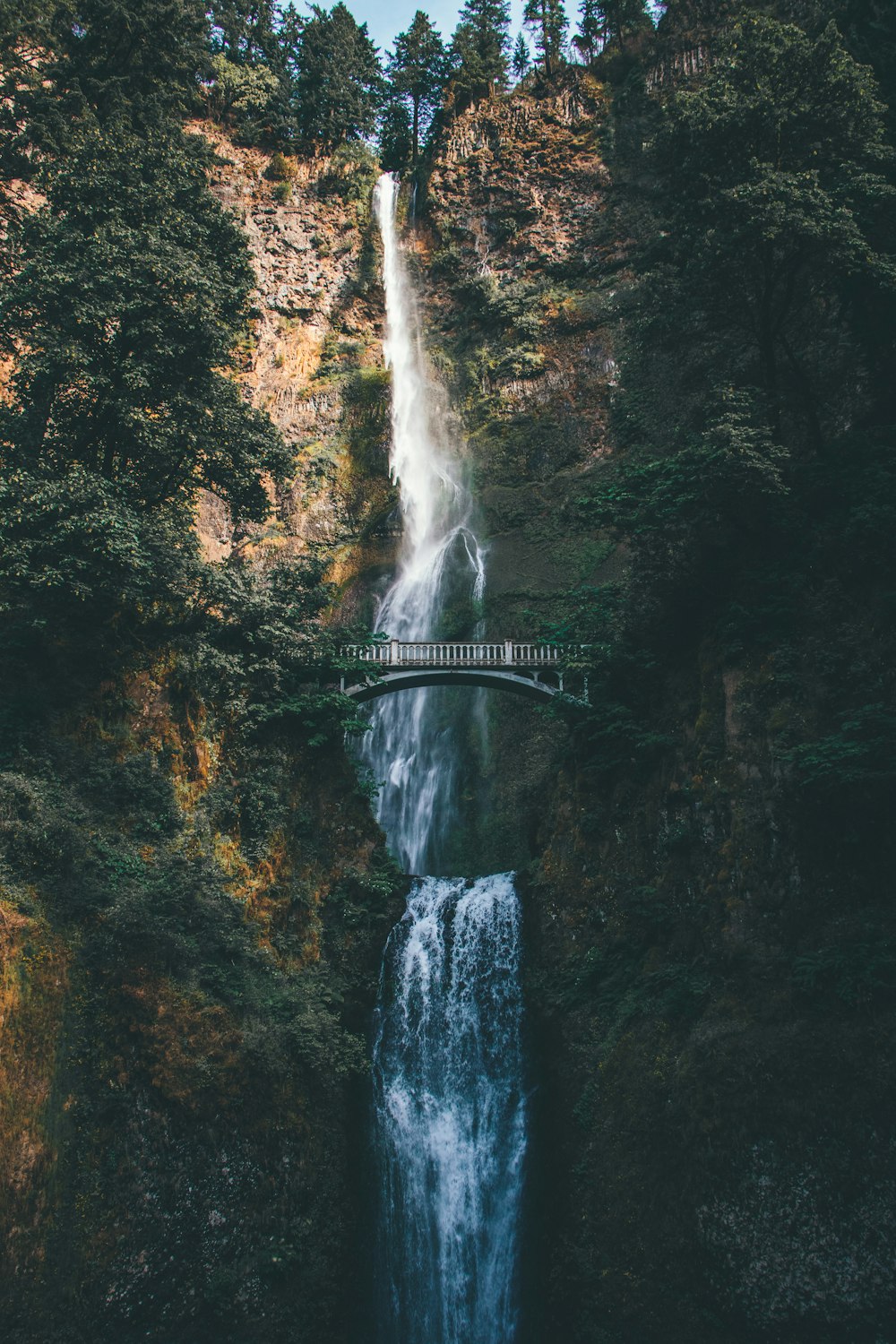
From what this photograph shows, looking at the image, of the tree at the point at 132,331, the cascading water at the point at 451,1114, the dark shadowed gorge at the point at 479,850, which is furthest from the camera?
the tree at the point at 132,331

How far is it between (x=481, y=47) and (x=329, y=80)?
7.12 metres

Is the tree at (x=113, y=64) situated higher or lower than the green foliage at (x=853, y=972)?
higher

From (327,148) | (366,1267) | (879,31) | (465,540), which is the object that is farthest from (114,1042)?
(327,148)

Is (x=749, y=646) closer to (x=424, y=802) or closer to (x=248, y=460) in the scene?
(x=248, y=460)

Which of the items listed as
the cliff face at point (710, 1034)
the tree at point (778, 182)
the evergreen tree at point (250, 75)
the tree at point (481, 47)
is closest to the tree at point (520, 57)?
the tree at point (481, 47)

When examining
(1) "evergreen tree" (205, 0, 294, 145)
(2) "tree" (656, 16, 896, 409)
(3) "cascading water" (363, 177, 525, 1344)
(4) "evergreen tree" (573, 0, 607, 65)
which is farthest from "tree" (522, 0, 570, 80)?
(3) "cascading water" (363, 177, 525, 1344)

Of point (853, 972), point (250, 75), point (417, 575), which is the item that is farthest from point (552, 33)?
point (853, 972)

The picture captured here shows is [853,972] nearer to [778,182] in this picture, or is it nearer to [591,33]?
[778,182]

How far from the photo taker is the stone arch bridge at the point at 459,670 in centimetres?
2141

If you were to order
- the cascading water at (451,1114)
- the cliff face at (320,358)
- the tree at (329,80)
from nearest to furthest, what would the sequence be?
the cascading water at (451,1114), the cliff face at (320,358), the tree at (329,80)

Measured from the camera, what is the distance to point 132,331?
17219mm

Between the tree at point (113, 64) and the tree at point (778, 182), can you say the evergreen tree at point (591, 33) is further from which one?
the tree at point (778, 182)

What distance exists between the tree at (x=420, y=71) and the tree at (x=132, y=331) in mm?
26750

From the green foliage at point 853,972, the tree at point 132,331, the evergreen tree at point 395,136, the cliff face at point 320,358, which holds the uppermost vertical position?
the evergreen tree at point 395,136
